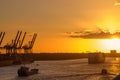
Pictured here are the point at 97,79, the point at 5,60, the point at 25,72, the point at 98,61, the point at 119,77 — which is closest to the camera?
the point at 119,77

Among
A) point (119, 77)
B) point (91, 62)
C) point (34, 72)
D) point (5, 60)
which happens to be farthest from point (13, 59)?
point (119, 77)

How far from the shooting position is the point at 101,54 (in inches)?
7751

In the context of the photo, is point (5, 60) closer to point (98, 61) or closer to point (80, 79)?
→ point (98, 61)

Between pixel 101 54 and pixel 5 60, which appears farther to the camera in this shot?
pixel 101 54

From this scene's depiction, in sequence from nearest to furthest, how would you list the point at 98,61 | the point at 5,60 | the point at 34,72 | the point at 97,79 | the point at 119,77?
the point at 119,77 → the point at 97,79 → the point at 34,72 → the point at 5,60 → the point at 98,61

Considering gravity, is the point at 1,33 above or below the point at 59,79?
above

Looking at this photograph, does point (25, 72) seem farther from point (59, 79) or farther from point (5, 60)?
point (5, 60)

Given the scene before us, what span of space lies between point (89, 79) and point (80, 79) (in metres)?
1.99

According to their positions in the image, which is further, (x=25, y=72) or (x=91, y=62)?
(x=91, y=62)

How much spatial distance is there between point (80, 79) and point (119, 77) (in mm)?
57846

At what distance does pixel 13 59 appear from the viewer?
195375 millimetres

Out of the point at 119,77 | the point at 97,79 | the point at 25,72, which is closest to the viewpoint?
the point at 119,77

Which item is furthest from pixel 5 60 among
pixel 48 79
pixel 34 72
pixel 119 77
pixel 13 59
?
pixel 119 77

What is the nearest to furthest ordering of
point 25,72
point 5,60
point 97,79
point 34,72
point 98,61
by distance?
point 97,79 → point 25,72 → point 34,72 → point 5,60 → point 98,61
